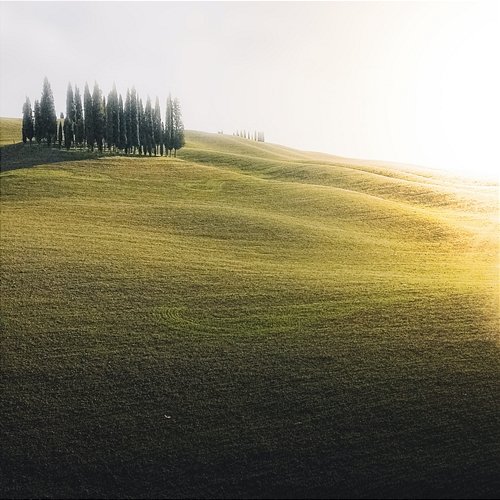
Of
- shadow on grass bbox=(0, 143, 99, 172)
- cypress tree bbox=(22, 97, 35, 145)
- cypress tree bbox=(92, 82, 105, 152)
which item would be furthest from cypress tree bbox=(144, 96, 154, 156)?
cypress tree bbox=(22, 97, 35, 145)

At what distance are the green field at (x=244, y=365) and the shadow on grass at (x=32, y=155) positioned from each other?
43.8m

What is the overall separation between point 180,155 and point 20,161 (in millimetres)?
36348

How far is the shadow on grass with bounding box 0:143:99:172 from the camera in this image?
8419cm

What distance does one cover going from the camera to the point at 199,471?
1762 cm

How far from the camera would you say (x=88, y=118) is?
107m

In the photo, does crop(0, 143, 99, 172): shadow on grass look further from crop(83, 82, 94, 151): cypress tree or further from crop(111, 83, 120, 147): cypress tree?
crop(111, 83, 120, 147): cypress tree

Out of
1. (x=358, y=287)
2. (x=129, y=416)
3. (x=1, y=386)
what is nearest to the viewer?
(x=129, y=416)

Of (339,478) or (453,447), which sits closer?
(339,478)

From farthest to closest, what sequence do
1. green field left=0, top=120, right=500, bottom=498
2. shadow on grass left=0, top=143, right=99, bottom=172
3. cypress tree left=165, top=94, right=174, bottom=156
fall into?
cypress tree left=165, top=94, right=174, bottom=156 < shadow on grass left=0, top=143, right=99, bottom=172 < green field left=0, top=120, right=500, bottom=498

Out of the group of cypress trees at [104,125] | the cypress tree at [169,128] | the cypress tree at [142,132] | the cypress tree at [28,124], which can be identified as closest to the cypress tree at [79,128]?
the group of cypress trees at [104,125]

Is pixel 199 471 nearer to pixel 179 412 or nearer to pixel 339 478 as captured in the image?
pixel 179 412

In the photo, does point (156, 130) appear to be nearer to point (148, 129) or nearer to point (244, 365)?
point (148, 129)

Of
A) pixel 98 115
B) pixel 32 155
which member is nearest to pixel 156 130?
pixel 98 115

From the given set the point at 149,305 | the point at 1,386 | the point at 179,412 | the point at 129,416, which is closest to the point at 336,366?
the point at 179,412
